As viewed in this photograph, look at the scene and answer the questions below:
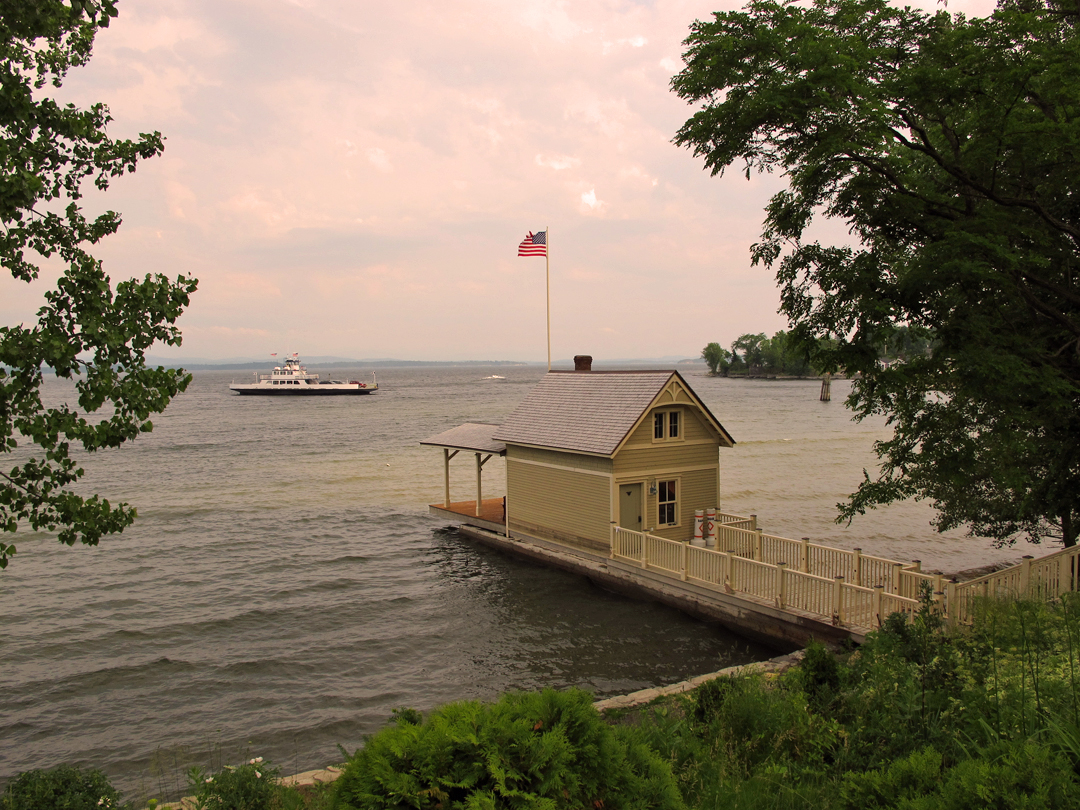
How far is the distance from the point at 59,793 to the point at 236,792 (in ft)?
5.30

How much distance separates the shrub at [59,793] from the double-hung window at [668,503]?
16394mm

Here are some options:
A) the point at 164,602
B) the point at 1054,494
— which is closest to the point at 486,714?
the point at 1054,494

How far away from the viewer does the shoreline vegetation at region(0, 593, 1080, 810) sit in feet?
13.6

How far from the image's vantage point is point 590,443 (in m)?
21.0

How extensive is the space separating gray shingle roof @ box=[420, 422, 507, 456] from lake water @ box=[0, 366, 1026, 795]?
390 centimetres

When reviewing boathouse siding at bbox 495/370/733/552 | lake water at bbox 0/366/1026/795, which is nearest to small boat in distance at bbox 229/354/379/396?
lake water at bbox 0/366/1026/795

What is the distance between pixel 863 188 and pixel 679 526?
10990mm

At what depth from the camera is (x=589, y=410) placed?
22.6 meters

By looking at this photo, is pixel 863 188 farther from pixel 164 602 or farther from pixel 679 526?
pixel 164 602

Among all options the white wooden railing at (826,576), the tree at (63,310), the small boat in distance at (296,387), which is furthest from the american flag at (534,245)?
the small boat in distance at (296,387)

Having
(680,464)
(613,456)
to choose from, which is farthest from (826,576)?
(613,456)

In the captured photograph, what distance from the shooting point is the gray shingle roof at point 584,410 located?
20.9m

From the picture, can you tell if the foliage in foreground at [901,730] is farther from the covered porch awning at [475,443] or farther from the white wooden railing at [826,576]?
the covered porch awning at [475,443]

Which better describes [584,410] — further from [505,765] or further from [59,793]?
[505,765]
